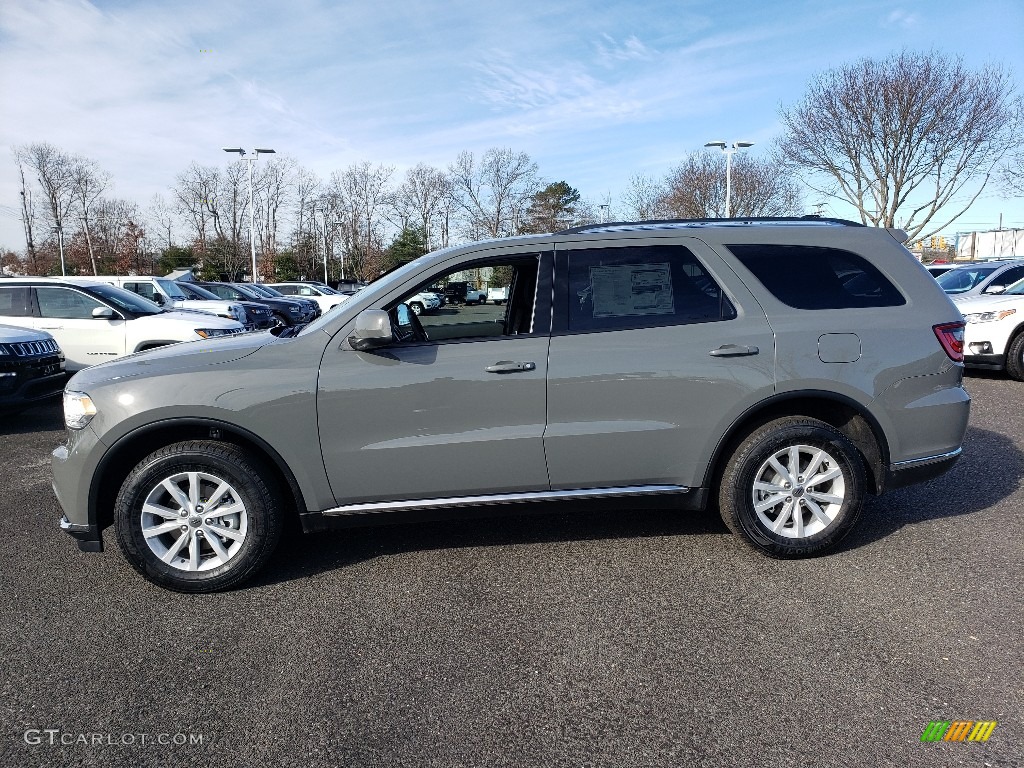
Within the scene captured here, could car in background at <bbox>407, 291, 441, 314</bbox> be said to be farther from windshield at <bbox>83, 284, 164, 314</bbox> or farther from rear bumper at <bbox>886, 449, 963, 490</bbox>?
windshield at <bbox>83, 284, 164, 314</bbox>

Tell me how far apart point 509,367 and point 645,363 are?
2.34 ft

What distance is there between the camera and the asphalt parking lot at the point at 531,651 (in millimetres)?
2352

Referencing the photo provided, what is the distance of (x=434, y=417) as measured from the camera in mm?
3488

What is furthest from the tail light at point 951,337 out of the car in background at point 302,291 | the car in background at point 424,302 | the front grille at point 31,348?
the car in background at point 302,291

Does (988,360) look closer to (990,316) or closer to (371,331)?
(990,316)

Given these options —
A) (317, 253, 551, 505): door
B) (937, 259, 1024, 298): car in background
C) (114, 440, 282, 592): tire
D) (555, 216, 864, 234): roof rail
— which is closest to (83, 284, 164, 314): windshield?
(114, 440, 282, 592): tire

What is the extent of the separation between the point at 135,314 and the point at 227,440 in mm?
7264

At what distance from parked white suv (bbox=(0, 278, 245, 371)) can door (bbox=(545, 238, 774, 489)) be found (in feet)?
23.4

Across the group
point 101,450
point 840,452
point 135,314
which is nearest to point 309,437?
point 101,450

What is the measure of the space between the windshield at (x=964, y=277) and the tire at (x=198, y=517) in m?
11.9

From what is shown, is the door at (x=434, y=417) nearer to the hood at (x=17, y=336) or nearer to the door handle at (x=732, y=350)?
the door handle at (x=732, y=350)

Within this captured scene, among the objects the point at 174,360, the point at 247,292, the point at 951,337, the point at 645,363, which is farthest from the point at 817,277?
the point at 247,292

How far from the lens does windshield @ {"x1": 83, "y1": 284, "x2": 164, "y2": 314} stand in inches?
375

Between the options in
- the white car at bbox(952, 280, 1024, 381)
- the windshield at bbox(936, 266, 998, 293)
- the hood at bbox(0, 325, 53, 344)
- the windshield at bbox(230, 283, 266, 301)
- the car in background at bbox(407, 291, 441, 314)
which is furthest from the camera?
the windshield at bbox(230, 283, 266, 301)
